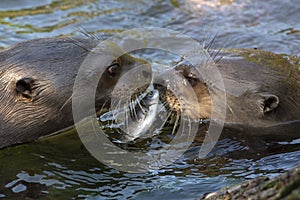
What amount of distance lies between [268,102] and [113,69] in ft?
3.74

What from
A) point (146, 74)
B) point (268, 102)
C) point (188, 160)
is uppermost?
point (146, 74)

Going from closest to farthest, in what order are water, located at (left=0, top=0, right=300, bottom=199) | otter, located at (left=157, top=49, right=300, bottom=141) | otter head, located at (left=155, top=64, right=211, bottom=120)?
water, located at (left=0, top=0, right=300, bottom=199) → otter, located at (left=157, top=49, right=300, bottom=141) → otter head, located at (left=155, top=64, right=211, bottom=120)

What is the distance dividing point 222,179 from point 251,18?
3.39m

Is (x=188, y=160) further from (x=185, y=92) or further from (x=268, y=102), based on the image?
(x=268, y=102)

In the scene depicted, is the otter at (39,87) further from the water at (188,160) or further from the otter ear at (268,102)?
the otter ear at (268,102)

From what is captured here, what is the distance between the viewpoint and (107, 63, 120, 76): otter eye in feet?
15.3

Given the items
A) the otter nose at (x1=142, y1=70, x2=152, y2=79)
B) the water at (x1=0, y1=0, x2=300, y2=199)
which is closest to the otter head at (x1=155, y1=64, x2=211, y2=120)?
the otter nose at (x1=142, y1=70, x2=152, y2=79)

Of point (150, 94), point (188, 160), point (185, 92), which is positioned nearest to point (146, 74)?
point (150, 94)

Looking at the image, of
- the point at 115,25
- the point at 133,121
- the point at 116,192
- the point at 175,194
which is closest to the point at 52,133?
the point at 133,121

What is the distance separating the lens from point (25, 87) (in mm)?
4535

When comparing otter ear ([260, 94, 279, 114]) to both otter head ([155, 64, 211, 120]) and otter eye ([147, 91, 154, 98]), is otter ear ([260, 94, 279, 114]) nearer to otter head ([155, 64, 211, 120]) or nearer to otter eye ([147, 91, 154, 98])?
otter head ([155, 64, 211, 120])

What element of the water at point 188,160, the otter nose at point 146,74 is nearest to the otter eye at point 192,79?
the otter nose at point 146,74

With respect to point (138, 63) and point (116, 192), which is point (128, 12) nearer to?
point (138, 63)

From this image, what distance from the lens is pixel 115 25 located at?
7.56 metres
